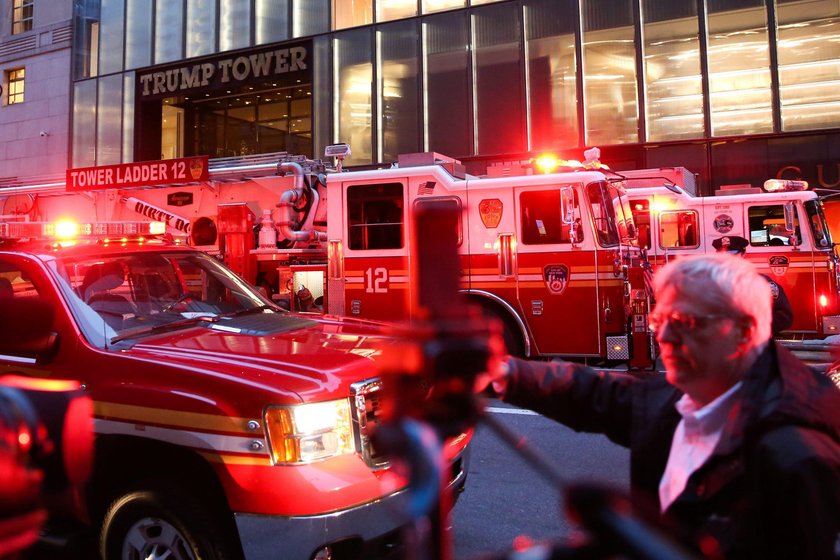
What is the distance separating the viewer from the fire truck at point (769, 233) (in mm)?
10250

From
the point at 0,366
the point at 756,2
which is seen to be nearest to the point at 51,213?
the point at 0,366

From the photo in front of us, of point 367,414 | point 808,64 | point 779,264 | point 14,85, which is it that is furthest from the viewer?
point 14,85

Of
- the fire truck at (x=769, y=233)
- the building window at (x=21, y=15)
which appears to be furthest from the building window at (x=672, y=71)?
the building window at (x=21, y=15)

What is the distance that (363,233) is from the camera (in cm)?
993

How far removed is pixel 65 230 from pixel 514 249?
550 centimetres

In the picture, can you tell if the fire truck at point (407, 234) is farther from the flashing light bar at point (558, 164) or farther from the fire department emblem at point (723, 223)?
the fire department emblem at point (723, 223)

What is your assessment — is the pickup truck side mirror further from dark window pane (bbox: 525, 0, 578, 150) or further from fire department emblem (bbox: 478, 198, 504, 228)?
dark window pane (bbox: 525, 0, 578, 150)

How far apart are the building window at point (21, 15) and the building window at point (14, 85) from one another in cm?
162

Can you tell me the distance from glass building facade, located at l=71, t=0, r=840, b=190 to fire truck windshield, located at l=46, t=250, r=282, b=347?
13570mm

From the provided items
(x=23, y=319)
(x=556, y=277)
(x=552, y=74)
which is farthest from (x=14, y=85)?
(x=23, y=319)

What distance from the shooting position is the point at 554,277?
29.2 ft

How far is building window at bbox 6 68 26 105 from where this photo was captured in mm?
25438

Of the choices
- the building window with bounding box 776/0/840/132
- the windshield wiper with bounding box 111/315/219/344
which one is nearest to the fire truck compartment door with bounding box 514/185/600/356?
the windshield wiper with bounding box 111/315/219/344

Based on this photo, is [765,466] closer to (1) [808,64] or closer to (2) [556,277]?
(2) [556,277]
